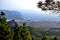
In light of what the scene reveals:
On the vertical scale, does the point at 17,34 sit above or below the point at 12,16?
above

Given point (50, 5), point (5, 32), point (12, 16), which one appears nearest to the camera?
point (50, 5)

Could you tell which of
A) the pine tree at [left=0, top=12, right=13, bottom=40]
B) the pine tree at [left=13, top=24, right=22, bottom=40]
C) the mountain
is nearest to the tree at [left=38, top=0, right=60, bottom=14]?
the pine tree at [left=0, top=12, right=13, bottom=40]

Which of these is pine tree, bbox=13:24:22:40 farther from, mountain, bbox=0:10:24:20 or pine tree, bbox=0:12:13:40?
mountain, bbox=0:10:24:20

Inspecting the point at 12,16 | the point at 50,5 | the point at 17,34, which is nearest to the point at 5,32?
the point at 17,34

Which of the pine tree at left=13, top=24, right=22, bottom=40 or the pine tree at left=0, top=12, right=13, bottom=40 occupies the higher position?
the pine tree at left=0, top=12, right=13, bottom=40

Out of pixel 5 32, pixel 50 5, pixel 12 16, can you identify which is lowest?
pixel 12 16

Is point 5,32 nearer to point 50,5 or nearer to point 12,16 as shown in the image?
point 50,5

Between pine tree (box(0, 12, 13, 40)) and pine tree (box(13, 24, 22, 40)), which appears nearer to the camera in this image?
pine tree (box(0, 12, 13, 40))

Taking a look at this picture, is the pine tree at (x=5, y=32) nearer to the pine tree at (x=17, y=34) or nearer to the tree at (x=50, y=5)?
the pine tree at (x=17, y=34)

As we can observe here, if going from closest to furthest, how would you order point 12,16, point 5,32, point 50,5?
point 50,5 → point 5,32 → point 12,16

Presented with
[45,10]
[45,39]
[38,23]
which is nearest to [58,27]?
[38,23]

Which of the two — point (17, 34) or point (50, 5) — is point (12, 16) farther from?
point (50, 5)

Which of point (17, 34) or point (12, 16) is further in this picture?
point (12, 16)

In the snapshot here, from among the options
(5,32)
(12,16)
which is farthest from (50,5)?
(12,16)
